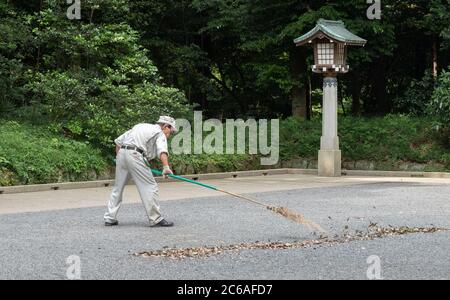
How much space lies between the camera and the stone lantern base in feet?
69.1

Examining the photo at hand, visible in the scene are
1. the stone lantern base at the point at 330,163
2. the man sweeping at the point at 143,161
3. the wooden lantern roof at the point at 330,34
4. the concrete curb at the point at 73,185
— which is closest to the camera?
the man sweeping at the point at 143,161

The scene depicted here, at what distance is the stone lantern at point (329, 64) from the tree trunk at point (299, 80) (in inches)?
163

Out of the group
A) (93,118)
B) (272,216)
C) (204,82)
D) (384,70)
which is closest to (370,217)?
(272,216)

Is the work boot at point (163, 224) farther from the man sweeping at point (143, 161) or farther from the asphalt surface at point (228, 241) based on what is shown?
the asphalt surface at point (228, 241)

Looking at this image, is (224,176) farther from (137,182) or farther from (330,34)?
(137,182)

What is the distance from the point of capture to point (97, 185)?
681 inches

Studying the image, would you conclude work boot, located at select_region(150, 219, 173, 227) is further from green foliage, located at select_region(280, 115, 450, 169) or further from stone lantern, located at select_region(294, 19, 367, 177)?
green foliage, located at select_region(280, 115, 450, 169)

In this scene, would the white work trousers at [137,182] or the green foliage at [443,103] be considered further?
the green foliage at [443,103]

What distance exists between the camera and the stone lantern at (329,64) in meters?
20.5

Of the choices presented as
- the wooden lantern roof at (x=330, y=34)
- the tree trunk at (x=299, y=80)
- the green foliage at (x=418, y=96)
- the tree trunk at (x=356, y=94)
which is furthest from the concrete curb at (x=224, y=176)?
the tree trunk at (x=356, y=94)

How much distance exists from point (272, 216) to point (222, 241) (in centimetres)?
269

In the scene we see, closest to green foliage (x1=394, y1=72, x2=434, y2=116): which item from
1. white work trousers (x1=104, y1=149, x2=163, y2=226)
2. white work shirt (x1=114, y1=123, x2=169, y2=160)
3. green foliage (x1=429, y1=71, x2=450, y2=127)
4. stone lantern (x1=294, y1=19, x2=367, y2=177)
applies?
green foliage (x1=429, y1=71, x2=450, y2=127)

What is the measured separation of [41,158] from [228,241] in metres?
9.02

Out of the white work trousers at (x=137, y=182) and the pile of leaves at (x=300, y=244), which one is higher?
the white work trousers at (x=137, y=182)
